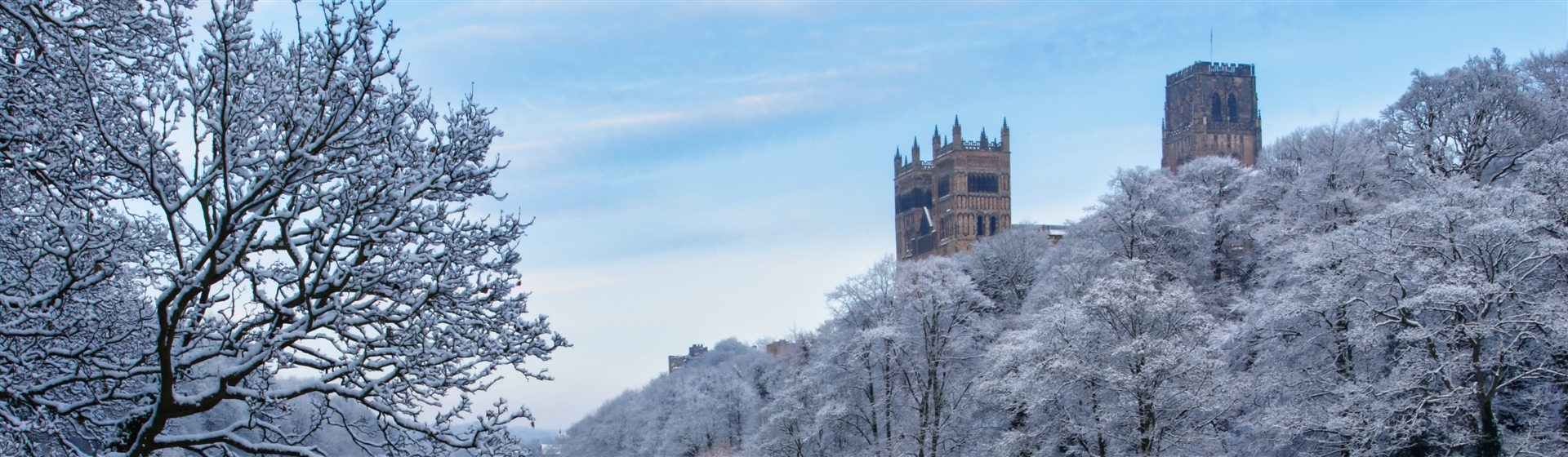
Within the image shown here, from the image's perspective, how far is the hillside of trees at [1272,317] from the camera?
93.0 feet

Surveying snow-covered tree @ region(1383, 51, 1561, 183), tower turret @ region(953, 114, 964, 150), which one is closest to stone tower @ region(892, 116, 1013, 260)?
tower turret @ region(953, 114, 964, 150)

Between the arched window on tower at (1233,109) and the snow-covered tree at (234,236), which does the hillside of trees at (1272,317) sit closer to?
the snow-covered tree at (234,236)

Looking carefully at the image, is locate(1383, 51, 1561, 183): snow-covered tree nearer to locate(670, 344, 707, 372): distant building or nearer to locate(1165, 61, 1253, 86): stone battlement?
locate(1165, 61, 1253, 86): stone battlement

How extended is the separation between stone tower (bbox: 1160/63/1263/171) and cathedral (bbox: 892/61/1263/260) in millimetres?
66

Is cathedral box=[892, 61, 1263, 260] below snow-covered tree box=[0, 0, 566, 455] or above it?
above

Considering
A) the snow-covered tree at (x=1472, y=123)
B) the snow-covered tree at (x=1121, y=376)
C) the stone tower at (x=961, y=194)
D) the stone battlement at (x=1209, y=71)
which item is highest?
the stone battlement at (x=1209, y=71)

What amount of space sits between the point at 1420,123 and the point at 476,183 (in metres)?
36.7

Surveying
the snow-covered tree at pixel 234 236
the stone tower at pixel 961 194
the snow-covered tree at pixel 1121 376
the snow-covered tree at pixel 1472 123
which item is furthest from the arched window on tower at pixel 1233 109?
the snow-covered tree at pixel 234 236

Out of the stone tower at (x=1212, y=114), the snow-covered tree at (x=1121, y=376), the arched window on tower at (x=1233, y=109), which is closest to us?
the snow-covered tree at (x=1121, y=376)

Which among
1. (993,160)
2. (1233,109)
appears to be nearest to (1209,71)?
(1233,109)

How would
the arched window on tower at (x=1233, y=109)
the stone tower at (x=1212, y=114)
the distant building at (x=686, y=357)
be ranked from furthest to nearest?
the distant building at (x=686, y=357)
the arched window on tower at (x=1233, y=109)
the stone tower at (x=1212, y=114)

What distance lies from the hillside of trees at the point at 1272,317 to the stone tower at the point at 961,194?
208 feet

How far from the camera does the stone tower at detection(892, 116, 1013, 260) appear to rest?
119062 mm

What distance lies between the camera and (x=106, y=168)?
12.0 meters
